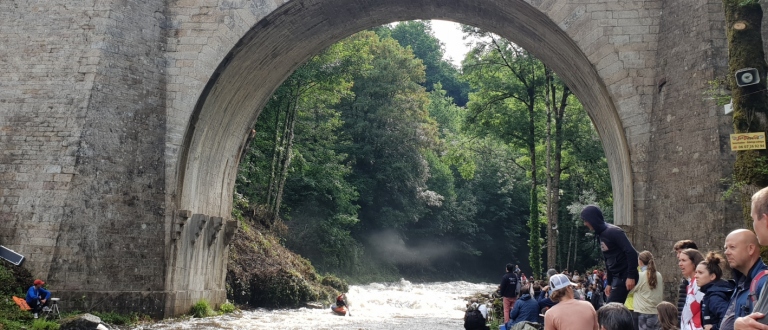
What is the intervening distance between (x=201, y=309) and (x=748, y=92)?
1228cm

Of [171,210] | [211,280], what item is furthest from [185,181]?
[211,280]

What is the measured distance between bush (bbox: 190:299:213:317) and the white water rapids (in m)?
0.22

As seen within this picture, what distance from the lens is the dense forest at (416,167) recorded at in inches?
983

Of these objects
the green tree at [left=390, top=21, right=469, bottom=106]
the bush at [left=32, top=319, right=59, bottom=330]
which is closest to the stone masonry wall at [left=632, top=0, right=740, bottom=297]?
the bush at [left=32, top=319, right=59, bottom=330]

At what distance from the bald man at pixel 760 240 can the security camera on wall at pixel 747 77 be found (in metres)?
6.52

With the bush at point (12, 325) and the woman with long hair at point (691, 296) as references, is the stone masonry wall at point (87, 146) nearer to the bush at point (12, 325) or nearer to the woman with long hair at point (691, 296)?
the bush at point (12, 325)

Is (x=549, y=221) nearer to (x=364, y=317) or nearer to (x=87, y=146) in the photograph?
(x=364, y=317)

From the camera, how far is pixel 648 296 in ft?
24.2

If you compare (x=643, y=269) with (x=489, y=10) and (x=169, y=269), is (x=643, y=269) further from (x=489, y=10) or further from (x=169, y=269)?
(x=169, y=269)

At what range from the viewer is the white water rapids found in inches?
624

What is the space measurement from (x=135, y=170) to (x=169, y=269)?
2.22 meters

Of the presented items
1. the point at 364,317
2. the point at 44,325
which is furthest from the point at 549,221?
the point at 44,325

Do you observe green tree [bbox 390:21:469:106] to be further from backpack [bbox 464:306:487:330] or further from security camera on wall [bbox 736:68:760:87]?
backpack [bbox 464:306:487:330]

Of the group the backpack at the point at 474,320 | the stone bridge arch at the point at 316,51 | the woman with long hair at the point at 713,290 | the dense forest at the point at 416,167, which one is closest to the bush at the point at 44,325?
the stone bridge arch at the point at 316,51
